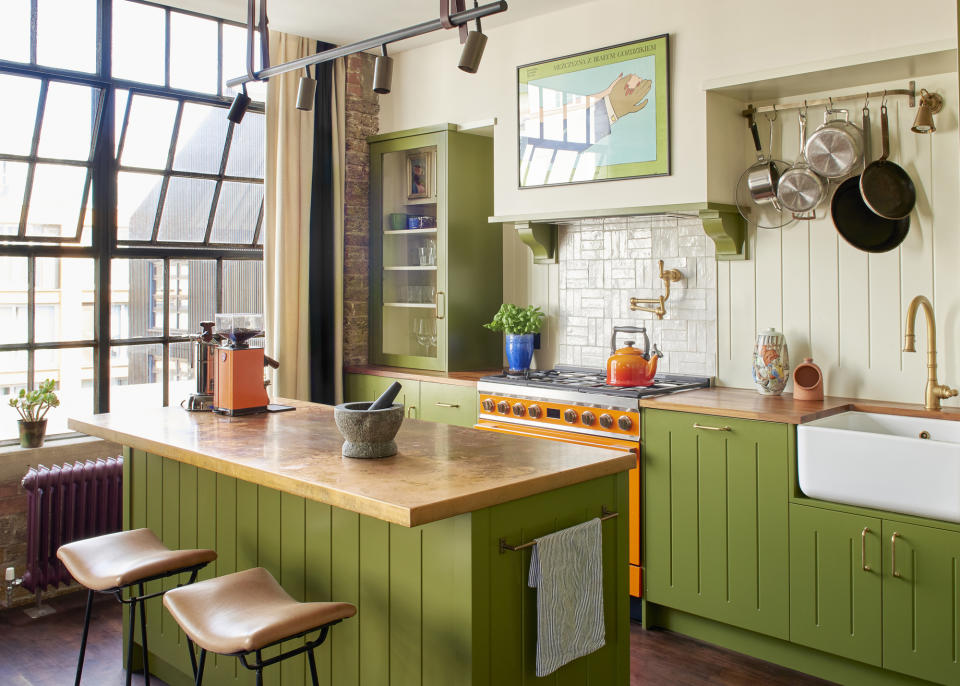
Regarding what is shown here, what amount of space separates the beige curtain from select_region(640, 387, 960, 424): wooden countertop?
227 cm

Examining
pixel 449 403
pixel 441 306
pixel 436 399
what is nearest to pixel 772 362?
pixel 449 403

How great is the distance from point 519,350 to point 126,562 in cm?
259

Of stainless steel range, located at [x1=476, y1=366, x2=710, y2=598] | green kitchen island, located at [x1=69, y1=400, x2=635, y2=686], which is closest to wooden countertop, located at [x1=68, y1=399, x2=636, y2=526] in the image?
green kitchen island, located at [x1=69, y1=400, x2=635, y2=686]

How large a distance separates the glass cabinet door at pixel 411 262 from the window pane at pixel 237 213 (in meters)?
0.80

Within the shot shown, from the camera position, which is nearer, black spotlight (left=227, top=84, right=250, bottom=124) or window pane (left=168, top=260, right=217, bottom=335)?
black spotlight (left=227, top=84, right=250, bottom=124)

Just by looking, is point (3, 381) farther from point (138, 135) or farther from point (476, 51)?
point (476, 51)

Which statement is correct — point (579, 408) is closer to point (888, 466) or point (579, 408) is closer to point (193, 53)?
point (888, 466)

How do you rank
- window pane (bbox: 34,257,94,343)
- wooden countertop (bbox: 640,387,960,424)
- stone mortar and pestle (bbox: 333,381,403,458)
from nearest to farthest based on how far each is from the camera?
stone mortar and pestle (bbox: 333,381,403,458) < wooden countertop (bbox: 640,387,960,424) < window pane (bbox: 34,257,94,343)

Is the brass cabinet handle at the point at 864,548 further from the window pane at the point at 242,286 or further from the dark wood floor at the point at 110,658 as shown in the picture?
the window pane at the point at 242,286

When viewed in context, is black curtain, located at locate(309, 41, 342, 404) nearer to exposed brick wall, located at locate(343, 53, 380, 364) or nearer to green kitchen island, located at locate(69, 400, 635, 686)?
exposed brick wall, located at locate(343, 53, 380, 364)

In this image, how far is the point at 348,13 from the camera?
4.62 m

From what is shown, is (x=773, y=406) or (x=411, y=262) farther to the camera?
(x=411, y=262)

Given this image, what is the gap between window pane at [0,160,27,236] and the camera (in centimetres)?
406

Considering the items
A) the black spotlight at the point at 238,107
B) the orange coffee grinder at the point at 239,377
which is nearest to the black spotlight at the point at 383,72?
the black spotlight at the point at 238,107
